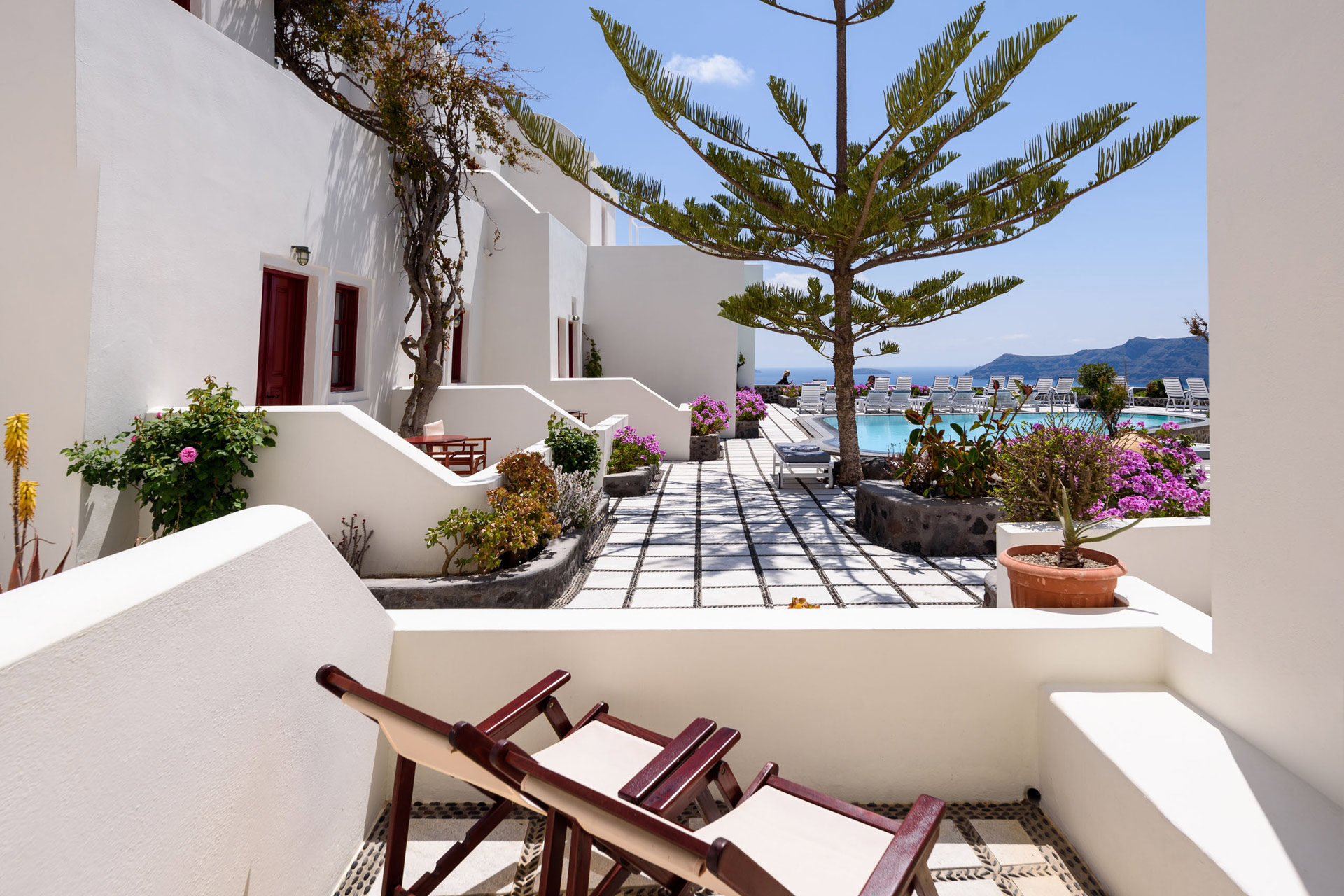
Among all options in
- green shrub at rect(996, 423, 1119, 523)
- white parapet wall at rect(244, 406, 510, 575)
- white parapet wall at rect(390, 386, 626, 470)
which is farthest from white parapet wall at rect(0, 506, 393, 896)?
white parapet wall at rect(390, 386, 626, 470)

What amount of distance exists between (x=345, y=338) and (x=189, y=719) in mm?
6626

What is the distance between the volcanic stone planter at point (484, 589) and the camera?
13.4ft

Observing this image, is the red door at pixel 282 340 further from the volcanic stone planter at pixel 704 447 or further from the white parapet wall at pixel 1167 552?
the volcanic stone planter at pixel 704 447

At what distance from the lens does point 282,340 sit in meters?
6.14

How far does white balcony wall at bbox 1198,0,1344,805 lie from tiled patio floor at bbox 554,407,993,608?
157 cm

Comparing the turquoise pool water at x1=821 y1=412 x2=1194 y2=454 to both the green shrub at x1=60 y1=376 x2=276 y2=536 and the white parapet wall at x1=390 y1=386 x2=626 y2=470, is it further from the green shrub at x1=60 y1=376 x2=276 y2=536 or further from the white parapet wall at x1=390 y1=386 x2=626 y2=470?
the green shrub at x1=60 y1=376 x2=276 y2=536

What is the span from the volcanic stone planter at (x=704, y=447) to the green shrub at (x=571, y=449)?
4.67 meters

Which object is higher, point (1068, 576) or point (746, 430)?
point (746, 430)

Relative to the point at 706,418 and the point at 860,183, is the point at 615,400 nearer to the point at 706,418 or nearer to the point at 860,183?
the point at 706,418

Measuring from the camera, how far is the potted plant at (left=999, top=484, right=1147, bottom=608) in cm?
230

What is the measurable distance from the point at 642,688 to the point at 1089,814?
1156 mm

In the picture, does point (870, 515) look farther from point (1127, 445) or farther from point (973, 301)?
point (973, 301)

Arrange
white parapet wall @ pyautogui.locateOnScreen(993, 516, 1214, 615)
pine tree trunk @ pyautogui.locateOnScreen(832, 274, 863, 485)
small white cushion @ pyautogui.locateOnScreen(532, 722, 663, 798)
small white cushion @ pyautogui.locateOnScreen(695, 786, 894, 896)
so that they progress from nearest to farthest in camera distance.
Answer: small white cushion @ pyautogui.locateOnScreen(695, 786, 894, 896) < small white cushion @ pyautogui.locateOnScreen(532, 722, 663, 798) < white parapet wall @ pyautogui.locateOnScreen(993, 516, 1214, 615) < pine tree trunk @ pyautogui.locateOnScreen(832, 274, 863, 485)

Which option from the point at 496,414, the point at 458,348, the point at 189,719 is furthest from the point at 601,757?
the point at 458,348
